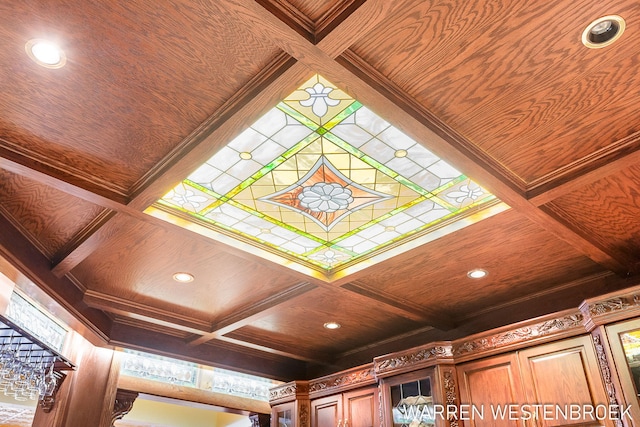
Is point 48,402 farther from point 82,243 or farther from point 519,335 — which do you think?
point 519,335

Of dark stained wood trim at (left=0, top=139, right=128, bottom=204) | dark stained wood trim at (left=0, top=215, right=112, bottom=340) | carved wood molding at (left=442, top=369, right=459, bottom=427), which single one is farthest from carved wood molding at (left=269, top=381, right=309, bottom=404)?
dark stained wood trim at (left=0, top=139, right=128, bottom=204)

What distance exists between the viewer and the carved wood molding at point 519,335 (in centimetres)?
300

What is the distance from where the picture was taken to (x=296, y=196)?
2.52 meters

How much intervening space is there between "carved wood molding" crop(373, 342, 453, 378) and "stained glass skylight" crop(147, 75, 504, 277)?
0.96 metres

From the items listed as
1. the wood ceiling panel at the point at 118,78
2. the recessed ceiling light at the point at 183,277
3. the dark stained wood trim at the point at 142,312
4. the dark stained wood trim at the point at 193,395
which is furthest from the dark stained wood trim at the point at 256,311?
the wood ceiling panel at the point at 118,78

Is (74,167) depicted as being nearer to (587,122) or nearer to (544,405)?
(587,122)

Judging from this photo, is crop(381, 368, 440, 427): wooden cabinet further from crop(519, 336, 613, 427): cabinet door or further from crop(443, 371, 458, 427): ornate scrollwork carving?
crop(519, 336, 613, 427): cabinet door

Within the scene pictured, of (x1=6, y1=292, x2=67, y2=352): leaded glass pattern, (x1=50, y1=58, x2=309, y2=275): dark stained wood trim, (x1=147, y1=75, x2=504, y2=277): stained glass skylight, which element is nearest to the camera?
(x1=50, y1=58, x2=309, y2=275): dark stained wood trim

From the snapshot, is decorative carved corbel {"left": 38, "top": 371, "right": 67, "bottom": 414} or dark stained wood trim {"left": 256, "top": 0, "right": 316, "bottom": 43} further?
decorative carved corbel {"left": 38, "top": 371, "right": 67, "bottom": 414}

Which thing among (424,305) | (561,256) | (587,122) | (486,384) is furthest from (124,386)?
(587,122)

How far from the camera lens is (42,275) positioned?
2.91m

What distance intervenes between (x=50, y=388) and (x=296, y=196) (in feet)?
7.85

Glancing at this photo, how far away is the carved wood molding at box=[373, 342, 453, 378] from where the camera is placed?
3518mm

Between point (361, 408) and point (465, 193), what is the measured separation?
7.43 feet
